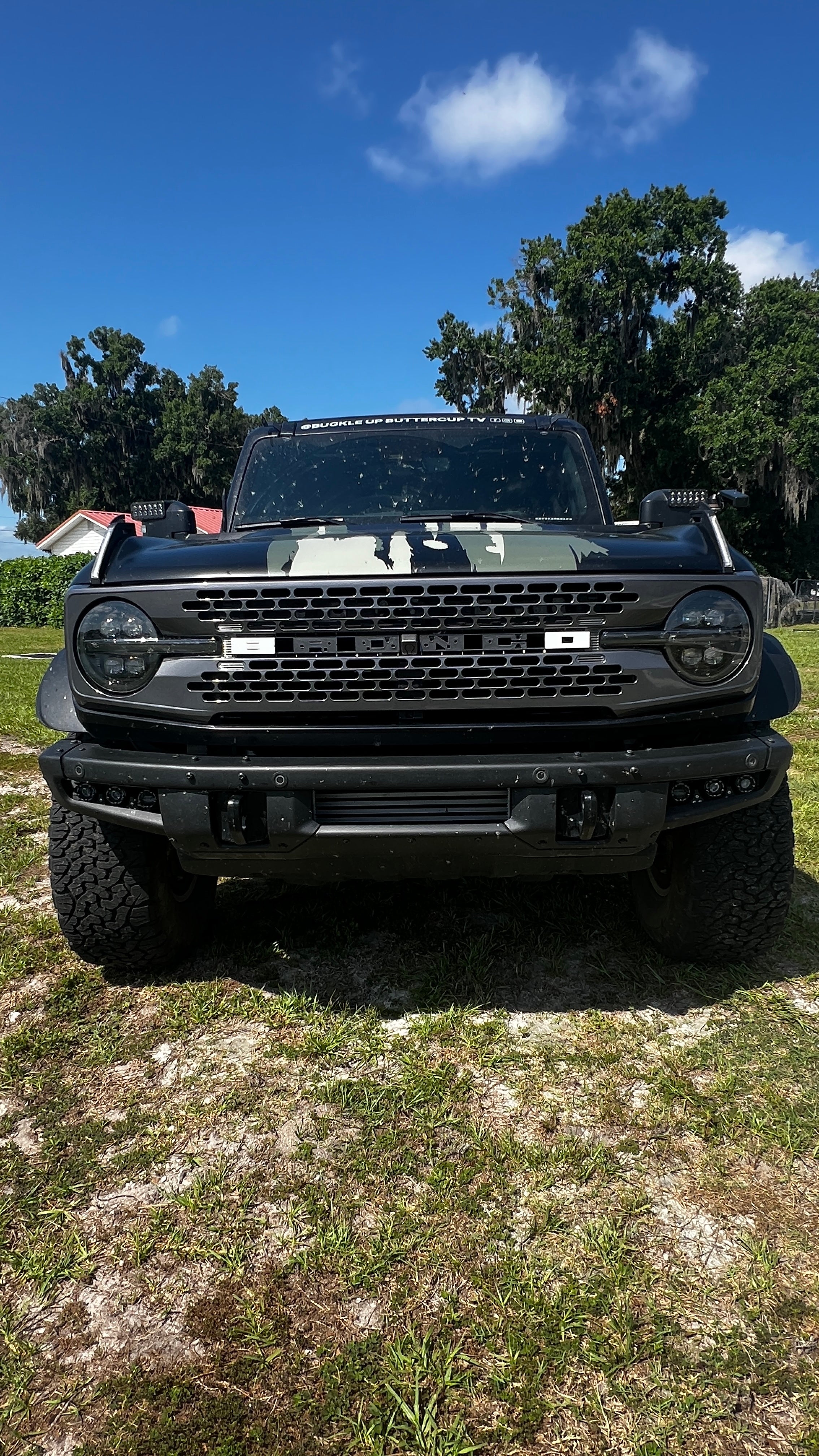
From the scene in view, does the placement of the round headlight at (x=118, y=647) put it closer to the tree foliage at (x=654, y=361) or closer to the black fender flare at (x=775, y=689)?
the black fender flare at (x=775, y=689)

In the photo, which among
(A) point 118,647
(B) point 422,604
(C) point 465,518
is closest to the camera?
(B) point 422,604

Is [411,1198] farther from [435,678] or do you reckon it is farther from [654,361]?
[654,361]

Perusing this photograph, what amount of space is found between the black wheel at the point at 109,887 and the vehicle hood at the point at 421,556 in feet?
2.59

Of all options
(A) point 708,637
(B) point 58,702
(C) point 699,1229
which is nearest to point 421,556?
(A) point 708,637

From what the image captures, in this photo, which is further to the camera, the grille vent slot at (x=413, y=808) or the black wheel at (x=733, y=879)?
the black wheel at (x=733, y=879)

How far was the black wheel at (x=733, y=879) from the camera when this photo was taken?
→ 8.61ft

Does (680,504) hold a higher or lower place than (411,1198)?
higher

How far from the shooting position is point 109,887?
8.75ft

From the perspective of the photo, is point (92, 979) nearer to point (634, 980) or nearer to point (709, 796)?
point (634, 980)

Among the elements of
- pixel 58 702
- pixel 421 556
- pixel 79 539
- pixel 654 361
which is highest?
pixel 654 361

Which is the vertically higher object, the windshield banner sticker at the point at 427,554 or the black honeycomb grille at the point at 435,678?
the windshield banner sticker at the point at 427,554

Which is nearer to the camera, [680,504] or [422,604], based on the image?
[422,604]

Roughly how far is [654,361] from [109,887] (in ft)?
113

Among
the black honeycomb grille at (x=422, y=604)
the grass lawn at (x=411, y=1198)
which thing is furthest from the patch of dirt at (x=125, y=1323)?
the black honeycomb grille at (x=422, y=604)
